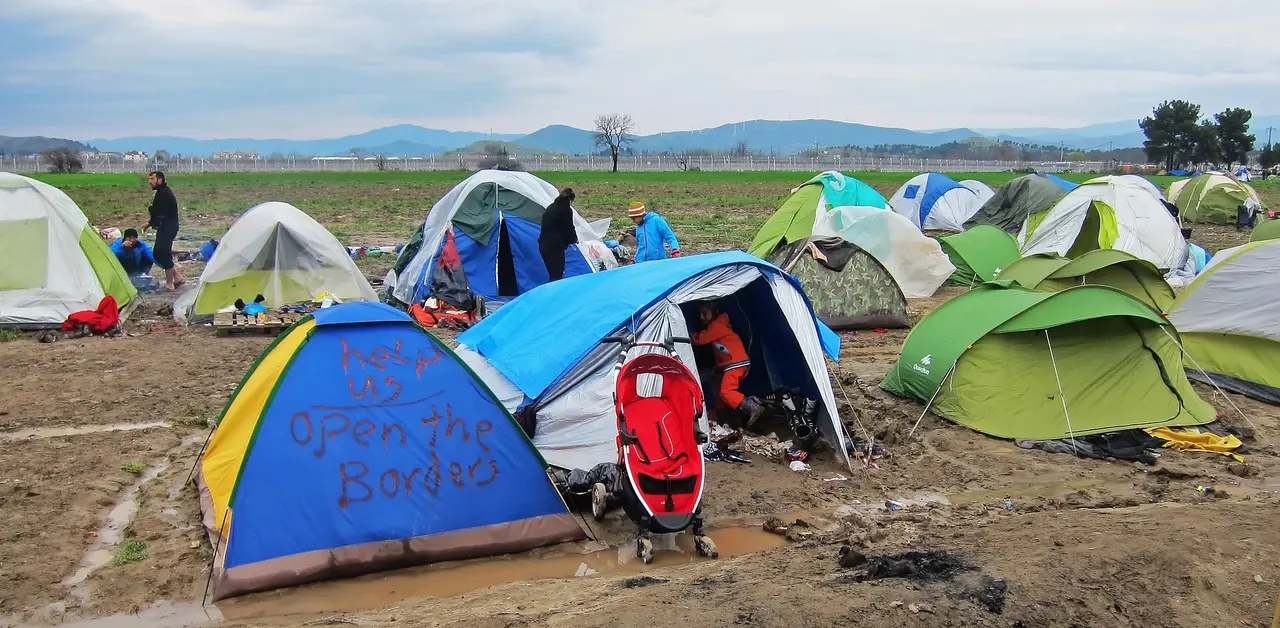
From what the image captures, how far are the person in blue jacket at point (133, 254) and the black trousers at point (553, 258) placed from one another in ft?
21.2

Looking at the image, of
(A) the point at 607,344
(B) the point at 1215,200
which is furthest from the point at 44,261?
(B) the point at 1215,200

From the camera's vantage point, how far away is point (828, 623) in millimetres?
4504

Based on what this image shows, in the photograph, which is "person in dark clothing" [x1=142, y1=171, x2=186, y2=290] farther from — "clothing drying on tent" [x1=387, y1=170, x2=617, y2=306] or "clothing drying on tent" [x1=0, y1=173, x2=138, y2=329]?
"clothing drying on tent" [x1=387, y1=170, x2=617, y2=306]

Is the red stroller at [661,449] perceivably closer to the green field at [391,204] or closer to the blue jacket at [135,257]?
the blue jacket at [135,257]

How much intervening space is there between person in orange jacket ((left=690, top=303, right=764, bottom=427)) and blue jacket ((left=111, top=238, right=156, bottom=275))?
10.2 m

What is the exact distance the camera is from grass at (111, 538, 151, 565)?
566cm

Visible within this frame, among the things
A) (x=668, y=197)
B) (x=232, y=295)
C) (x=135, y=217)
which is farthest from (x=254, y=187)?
(x=232, y=295)

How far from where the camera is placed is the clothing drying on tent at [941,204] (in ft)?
82.3

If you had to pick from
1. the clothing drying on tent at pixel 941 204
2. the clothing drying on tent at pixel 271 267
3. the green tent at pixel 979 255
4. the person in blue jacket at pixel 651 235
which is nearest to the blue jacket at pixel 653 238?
the person in blue jacket at pixel 651 235

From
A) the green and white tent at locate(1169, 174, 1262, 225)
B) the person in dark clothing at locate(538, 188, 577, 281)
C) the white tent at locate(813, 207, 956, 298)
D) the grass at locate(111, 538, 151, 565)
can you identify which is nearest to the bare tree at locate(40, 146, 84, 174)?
the person in dark clothing at locate(538, 188, 577, 281)

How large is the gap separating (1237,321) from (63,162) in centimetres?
6521

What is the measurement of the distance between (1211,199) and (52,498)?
3105cm

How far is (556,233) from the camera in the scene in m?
13.0

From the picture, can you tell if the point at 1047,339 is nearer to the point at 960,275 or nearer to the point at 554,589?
the point at 554,589
